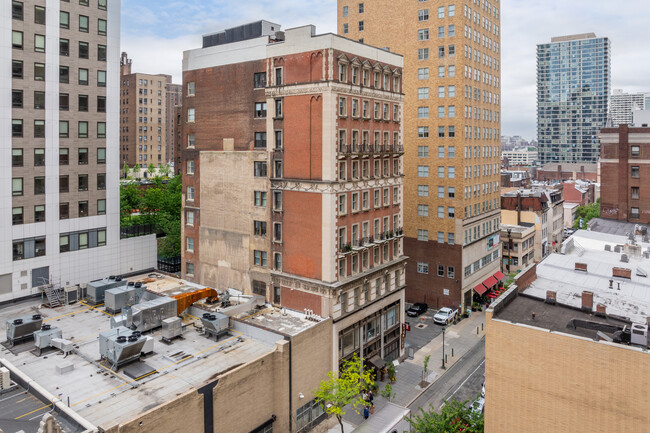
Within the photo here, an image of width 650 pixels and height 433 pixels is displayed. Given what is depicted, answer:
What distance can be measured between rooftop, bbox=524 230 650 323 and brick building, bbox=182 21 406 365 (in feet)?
59.4

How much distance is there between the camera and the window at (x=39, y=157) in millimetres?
50969

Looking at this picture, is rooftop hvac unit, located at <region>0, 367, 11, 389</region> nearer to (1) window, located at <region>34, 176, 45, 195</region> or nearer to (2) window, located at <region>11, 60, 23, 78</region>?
(1) window, located at <region>34, 176, 45, 195</region>

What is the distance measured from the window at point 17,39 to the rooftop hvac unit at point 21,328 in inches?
1104

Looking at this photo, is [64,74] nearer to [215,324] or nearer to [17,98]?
[17,98]

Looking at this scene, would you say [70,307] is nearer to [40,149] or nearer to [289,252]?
[40,149]

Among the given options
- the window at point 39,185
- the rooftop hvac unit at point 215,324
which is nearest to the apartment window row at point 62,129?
the window at point 39,185

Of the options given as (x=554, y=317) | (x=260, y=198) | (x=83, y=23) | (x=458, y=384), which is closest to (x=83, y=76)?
(x=83, y=23)

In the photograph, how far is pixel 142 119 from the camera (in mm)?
173125

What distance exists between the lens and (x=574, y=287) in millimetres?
42531

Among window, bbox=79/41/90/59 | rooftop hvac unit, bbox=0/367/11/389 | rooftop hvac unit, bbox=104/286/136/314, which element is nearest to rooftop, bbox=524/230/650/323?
rooftop hvac unit, bbox=104/286/136/314

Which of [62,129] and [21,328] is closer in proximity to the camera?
[21,328]

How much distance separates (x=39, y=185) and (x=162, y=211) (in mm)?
29271

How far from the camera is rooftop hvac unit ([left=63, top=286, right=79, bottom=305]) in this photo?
5103 centimetres

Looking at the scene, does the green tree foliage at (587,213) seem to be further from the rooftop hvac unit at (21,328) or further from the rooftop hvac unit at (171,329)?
the rooftop hvac unit at (21,328)
